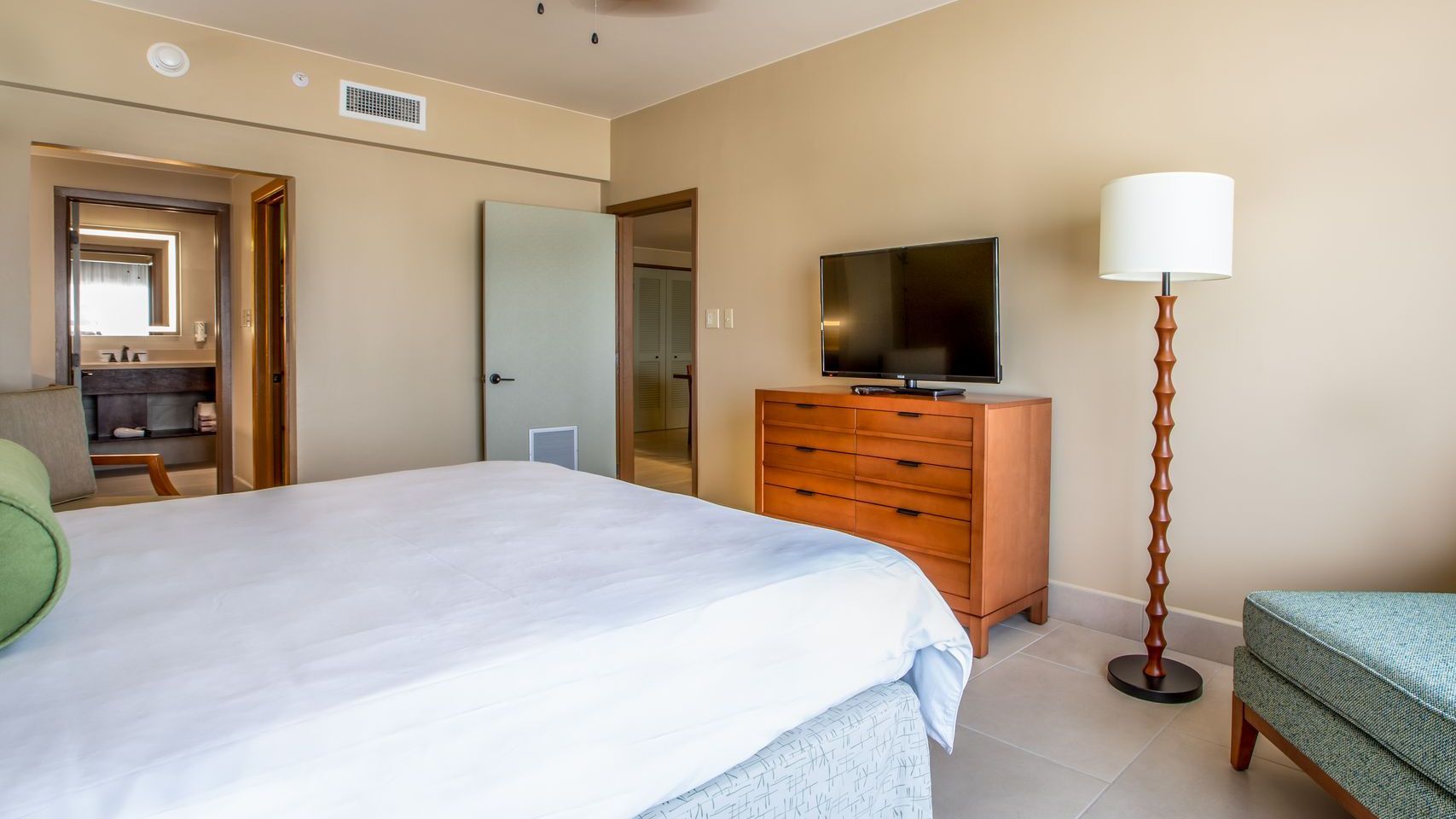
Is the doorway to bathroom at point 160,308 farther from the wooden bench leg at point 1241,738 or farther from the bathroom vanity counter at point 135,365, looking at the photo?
the wooden bench leg at point 1241,738

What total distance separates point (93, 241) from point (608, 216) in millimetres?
4735

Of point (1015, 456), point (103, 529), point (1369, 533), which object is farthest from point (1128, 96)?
point (103, 529)

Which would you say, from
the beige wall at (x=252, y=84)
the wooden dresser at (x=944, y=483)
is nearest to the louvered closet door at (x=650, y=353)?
the beige wall at (x=252, y=84)

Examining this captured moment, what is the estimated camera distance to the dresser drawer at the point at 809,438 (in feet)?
10.3

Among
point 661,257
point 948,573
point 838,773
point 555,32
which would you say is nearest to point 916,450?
point 948,573

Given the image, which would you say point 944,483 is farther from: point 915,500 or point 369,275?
point 369,275

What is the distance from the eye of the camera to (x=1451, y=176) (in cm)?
221

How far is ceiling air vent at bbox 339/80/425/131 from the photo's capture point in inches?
162

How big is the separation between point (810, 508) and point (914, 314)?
93 cm

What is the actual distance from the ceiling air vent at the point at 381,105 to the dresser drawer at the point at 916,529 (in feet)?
10.9

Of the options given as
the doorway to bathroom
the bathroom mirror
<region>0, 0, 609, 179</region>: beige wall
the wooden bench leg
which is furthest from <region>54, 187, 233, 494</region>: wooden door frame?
the wooden bench leg

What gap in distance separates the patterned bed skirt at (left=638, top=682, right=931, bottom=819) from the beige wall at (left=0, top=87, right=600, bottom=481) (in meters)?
3.67

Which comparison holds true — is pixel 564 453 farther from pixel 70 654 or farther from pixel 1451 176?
pixel 1451 176

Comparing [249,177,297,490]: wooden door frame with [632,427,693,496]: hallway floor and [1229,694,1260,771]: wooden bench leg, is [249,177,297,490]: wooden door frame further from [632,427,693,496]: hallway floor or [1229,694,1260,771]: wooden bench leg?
[1229,694,1260,771]: wooden bench leg
